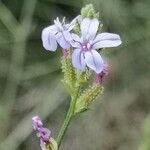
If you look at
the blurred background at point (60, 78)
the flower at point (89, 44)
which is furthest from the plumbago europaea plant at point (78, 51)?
the blurred background at point (60, 78)

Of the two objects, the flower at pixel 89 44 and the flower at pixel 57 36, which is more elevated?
the flower at pixel 57 36

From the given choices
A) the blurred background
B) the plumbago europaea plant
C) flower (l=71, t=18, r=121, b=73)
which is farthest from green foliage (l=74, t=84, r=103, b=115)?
the blurred background

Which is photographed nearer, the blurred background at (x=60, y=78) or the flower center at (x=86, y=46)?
the flower center at (x=86, y=46)

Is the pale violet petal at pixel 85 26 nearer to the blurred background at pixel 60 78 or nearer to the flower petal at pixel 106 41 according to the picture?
the flower petal at pixel 106 41

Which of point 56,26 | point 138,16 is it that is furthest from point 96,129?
point 56,26

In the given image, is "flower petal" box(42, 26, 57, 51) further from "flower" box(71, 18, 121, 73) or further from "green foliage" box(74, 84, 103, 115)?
"green foliage" box(74, 84, 103, 115)

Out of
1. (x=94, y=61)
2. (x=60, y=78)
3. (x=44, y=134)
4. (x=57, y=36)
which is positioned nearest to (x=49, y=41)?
(x=57, y=36)

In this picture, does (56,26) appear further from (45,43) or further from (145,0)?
(145,0)
